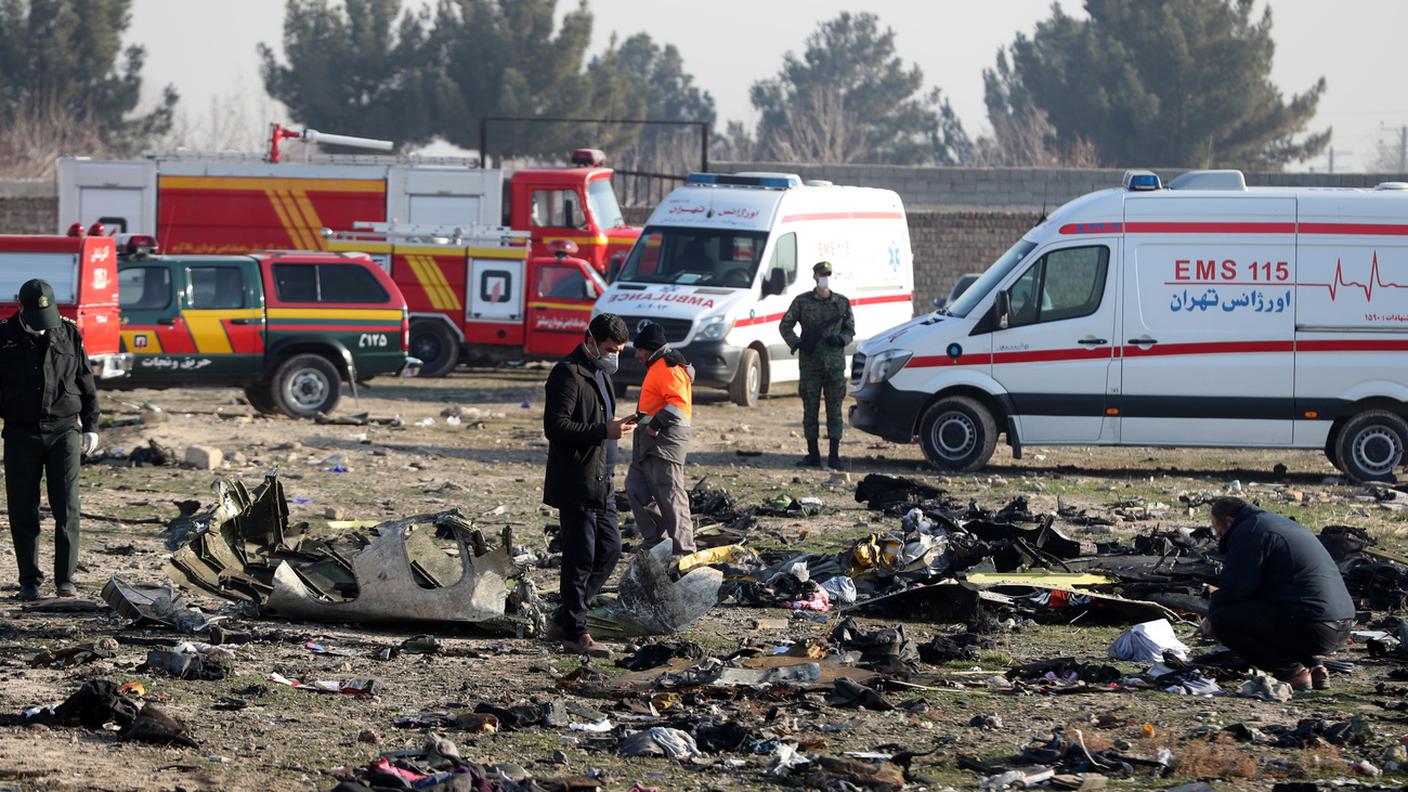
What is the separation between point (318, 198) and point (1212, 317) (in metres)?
17.1

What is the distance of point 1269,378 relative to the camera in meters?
16.0

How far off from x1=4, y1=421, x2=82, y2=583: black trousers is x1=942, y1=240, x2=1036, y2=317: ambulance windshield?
8862mm

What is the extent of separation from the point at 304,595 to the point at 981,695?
12.4 feet

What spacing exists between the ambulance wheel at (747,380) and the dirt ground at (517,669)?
372 cm

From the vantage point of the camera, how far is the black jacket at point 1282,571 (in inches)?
331

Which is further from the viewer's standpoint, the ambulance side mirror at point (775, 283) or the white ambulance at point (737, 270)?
the ambulance side mirror at point (775, 283)

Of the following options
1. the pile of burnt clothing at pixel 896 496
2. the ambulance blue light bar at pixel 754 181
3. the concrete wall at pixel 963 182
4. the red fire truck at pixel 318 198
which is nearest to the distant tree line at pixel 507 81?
the concrete wall at pixel 963 182

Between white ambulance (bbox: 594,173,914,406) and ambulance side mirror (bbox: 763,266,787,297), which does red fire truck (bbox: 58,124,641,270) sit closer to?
white ambulance (bbox: 594,173,914,406)

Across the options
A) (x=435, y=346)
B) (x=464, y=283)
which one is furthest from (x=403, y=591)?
(x=435, y=346)

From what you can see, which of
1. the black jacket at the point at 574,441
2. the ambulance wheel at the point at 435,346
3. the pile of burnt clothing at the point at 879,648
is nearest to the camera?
the pile of burnt clothing at the point at 879,648

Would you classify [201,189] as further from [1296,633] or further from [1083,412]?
[1296,633]

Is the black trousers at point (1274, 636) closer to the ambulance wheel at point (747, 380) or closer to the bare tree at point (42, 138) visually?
the ambulance wheel at point (747, 380)

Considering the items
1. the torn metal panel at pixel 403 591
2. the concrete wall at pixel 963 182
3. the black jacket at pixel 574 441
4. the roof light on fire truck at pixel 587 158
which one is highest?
the concrete wall at pixel 963 182

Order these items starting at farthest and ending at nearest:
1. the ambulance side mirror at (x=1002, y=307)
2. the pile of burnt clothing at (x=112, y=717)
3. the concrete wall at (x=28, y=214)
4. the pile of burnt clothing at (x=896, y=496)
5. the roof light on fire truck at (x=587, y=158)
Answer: the concrete wall at (x=28, y=214), the roof light on fire truck at (x=587, y=158), the ambulance side mirror at (x=1002, y=307), the pile of burnt clothing at (x=896, y=496), the pile of burnt clothing at (x=112, y=717)
